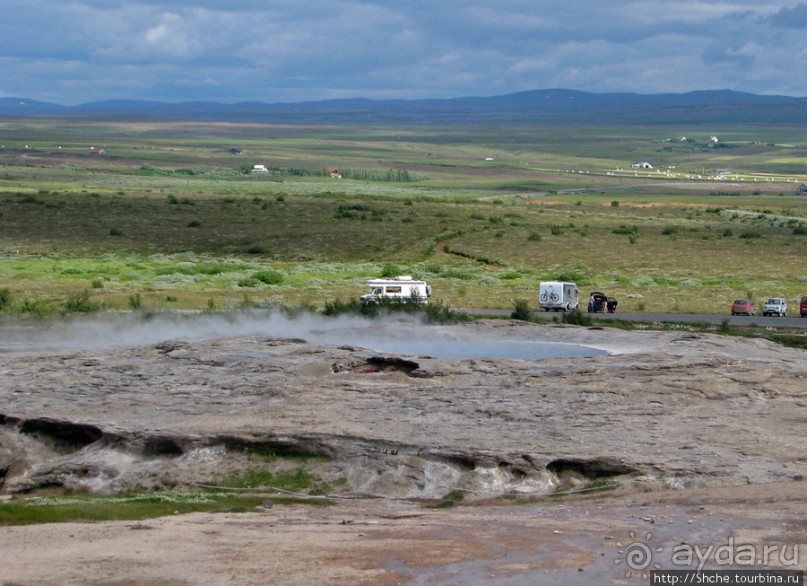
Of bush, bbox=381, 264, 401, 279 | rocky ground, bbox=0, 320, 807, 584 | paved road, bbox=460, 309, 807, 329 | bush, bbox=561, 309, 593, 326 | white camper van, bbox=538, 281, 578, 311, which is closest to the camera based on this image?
rocky ground, bbox=0, 320, 807, 584

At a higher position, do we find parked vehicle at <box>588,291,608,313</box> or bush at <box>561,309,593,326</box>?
bush at <box>561,309,593,326</box>

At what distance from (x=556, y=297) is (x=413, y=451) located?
34.3 meters

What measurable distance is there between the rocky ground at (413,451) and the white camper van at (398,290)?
48.6ft

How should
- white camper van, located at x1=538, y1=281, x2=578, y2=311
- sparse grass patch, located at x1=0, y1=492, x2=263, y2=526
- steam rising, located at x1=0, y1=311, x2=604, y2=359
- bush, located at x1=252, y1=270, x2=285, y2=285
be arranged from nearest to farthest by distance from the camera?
1. sparse grass patch, located at x1=0, y1=492, x2=263, y2=526
2. steam rising, located at x1=0, y1=311, x2=604, y2=359
3. white camper van, located at x1=538, y1=281, x2=578, y2=311
4. bush, located at x1=252, y1=270, x2=285, y2=285

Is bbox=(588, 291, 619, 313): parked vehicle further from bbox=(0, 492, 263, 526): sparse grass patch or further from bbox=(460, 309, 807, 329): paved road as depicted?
bbox=(0, 492, 263, 526): sparse grass patch

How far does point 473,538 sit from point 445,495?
4156mm

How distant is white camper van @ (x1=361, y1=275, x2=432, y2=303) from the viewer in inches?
2265

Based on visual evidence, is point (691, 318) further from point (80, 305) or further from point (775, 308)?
point (80, 305)

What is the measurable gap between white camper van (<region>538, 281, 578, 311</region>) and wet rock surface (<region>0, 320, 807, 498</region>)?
2094 centimetres

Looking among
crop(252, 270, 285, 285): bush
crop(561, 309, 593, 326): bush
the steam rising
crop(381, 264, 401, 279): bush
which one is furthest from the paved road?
crop(381, 264, 401, 279): bush

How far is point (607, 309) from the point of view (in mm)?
61156

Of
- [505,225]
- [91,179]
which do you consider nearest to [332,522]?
[505,225]

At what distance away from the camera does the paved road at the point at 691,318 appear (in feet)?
179

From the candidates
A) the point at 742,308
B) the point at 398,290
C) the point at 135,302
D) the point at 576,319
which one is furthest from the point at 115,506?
the point at 742,308
